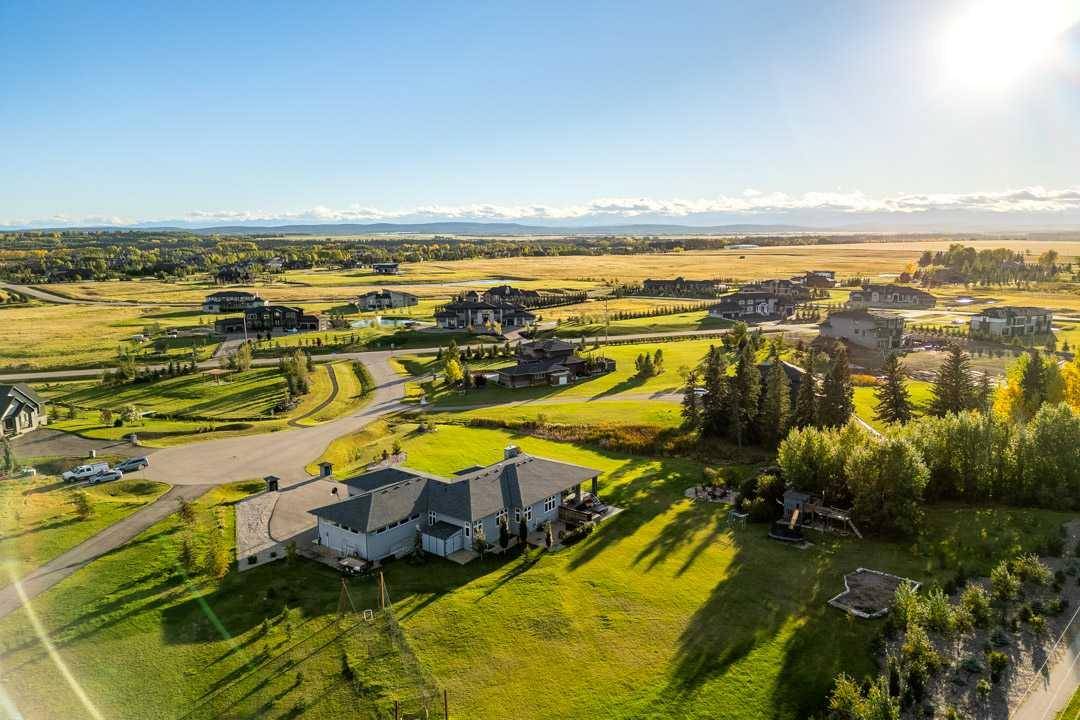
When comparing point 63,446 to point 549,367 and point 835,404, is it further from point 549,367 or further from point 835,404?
point 835,404

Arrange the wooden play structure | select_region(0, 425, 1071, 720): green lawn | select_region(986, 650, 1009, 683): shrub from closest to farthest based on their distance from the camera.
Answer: select_region(0, 425, 1071, 720): green lawn, select_region(986, 650, 1009, 683): shrub, the wooden play structure

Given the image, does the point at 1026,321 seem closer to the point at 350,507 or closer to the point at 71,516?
the point at 350,507

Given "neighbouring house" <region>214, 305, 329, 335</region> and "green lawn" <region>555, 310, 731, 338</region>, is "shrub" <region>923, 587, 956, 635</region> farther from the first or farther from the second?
"neighbouring house" <region>214, 305, 329, 335</region>

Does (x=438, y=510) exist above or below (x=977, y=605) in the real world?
above

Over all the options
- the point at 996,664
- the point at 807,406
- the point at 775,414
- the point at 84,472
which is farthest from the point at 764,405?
the point at 84,472

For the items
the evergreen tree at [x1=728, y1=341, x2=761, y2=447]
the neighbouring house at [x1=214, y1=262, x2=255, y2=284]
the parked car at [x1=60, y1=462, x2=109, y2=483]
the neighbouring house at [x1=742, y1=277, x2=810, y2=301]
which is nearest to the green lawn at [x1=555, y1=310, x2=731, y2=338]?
the neighbouring house at [x1=742, y1=277, x2=810, y2=301]

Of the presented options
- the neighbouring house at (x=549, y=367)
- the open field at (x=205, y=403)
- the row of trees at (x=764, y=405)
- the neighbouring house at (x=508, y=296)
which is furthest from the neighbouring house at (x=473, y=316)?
the row of trees at (x=764, y=405)

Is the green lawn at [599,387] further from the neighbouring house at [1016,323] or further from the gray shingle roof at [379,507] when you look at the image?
the neighbouring house at [1016,323]
